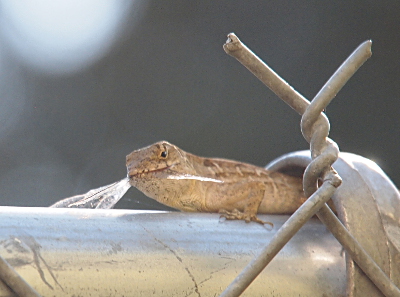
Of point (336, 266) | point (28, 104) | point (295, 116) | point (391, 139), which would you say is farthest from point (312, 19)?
point (336, 266)

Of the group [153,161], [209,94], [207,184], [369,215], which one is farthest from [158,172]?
[209,94]

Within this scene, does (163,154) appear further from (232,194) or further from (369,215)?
(369,215)

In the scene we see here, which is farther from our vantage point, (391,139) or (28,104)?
(28,104)

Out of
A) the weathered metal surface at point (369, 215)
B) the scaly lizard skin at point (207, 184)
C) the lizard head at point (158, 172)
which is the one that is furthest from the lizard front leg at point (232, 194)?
the weathered metal surface at point (369, 215)

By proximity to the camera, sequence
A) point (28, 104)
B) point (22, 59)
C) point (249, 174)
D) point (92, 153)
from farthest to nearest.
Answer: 1. point (22, 59)
2. point (28, 104)
3. point (92, 153)
4. point (249, 174)

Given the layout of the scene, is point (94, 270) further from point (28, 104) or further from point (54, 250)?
point (28, 104)

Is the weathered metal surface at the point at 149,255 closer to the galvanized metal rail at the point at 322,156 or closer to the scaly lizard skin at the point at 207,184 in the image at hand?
the galvanized metal rail at the point at 322,156
